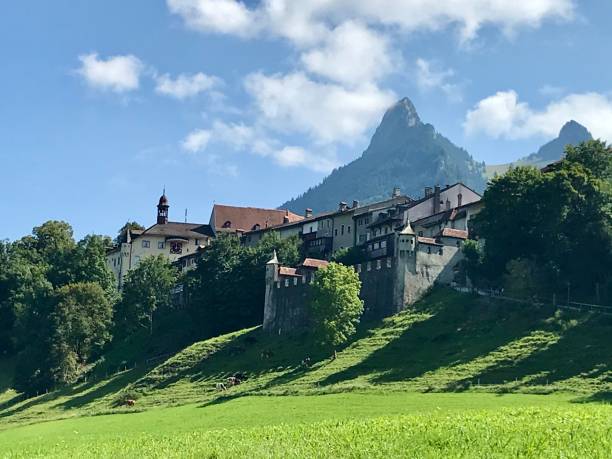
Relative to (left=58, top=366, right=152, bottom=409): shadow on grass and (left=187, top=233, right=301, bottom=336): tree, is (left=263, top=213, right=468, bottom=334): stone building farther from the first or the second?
(left=58, top=366, right=152, bottom=409): shadow on grass

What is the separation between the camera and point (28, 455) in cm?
5809

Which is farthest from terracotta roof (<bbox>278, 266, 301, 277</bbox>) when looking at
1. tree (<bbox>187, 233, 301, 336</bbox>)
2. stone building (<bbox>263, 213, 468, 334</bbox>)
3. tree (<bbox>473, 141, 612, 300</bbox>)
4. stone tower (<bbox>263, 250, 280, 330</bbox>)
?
tree (<bbox>473, 141, 612, 300</bbox>)

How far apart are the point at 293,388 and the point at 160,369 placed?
22.9 m

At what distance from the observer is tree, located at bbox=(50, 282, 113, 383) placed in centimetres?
11175

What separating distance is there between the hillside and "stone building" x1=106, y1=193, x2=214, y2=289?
49.5 m

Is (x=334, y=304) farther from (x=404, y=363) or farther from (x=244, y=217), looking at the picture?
(x=244, y=217)

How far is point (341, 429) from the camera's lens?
176 ft

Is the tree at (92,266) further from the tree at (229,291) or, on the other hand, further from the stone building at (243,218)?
the stone building at (243,218)

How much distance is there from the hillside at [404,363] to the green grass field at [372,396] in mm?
173

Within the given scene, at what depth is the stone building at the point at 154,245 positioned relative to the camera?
512 ft

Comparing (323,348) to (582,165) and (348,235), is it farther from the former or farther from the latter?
(348,235)

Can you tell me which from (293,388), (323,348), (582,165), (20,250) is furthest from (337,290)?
(20,250)

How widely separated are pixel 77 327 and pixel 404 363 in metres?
47.3

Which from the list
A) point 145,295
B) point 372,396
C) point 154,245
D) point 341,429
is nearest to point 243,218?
point 154,245
